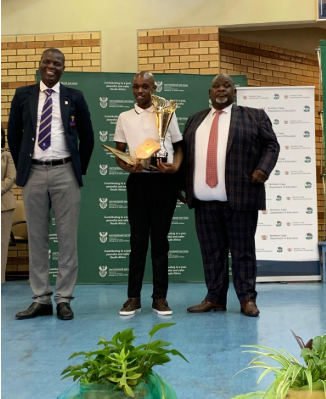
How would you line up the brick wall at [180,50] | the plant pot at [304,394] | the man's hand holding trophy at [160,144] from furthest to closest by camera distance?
the brick wall at [180,50], the man's hand holding trophy at [160,144], the plant pot at [304,394]

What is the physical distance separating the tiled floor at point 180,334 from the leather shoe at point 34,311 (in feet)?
0.20

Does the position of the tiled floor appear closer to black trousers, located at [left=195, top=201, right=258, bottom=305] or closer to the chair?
black trousers, located at [left=195, top=201, right=258, bottom=305]

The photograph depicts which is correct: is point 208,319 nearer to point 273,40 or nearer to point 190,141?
point 190,141

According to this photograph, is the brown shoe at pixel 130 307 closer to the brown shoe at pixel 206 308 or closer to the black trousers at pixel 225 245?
the brown shoe at pixel 206 308

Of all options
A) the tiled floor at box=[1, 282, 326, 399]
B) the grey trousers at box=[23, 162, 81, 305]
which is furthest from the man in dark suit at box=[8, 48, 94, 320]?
the tiled floor at box=[1, 282, 326, 399]

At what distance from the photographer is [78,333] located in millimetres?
4051

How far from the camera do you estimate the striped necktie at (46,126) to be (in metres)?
4.52

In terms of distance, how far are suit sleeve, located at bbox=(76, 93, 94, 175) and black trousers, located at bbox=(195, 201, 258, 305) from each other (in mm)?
927

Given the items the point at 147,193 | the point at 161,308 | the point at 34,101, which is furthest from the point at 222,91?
the point at 161,308

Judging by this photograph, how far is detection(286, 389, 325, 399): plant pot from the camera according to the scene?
86cm

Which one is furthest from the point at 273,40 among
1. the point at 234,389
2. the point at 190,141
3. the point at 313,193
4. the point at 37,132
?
the point at 234,389

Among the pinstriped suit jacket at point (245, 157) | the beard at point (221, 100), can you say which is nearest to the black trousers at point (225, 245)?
the pinstriped suit jacket at point (245, 157)

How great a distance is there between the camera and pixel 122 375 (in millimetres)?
961

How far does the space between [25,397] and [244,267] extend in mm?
2342
